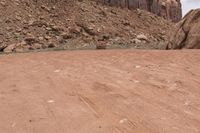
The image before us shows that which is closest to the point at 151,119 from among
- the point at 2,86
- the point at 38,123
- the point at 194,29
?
the point at 38,123

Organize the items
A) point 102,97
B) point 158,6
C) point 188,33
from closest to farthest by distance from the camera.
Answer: point 102,97 < point 188,33 < point 158,6

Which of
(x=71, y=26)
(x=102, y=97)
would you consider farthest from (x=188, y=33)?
(x=71, y=26)

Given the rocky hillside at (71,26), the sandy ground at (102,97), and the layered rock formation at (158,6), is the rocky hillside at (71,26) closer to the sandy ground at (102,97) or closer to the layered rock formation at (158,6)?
the layered rock formation at (158,6)

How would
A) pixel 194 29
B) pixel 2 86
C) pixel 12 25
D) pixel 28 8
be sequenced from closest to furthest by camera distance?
pixel 2 86, pixel 194 29, pixel 12 25, pixel 28 8

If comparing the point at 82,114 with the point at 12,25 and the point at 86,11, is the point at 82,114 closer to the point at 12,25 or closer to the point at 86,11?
the point at 12,25

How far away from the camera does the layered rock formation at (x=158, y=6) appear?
41756mm

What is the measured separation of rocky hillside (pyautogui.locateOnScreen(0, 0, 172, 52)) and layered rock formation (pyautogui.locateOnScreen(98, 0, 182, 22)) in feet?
3.58

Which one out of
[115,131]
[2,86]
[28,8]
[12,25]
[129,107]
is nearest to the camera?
[115,131]

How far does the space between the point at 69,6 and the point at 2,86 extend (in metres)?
29.8

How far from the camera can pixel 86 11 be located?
36.7m

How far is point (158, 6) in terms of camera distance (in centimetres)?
4719

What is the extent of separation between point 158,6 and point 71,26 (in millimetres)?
16579

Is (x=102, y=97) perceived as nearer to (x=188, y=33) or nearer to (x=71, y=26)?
(x=188, y=33)

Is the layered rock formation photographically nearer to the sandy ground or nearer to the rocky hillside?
the rocky hillside
